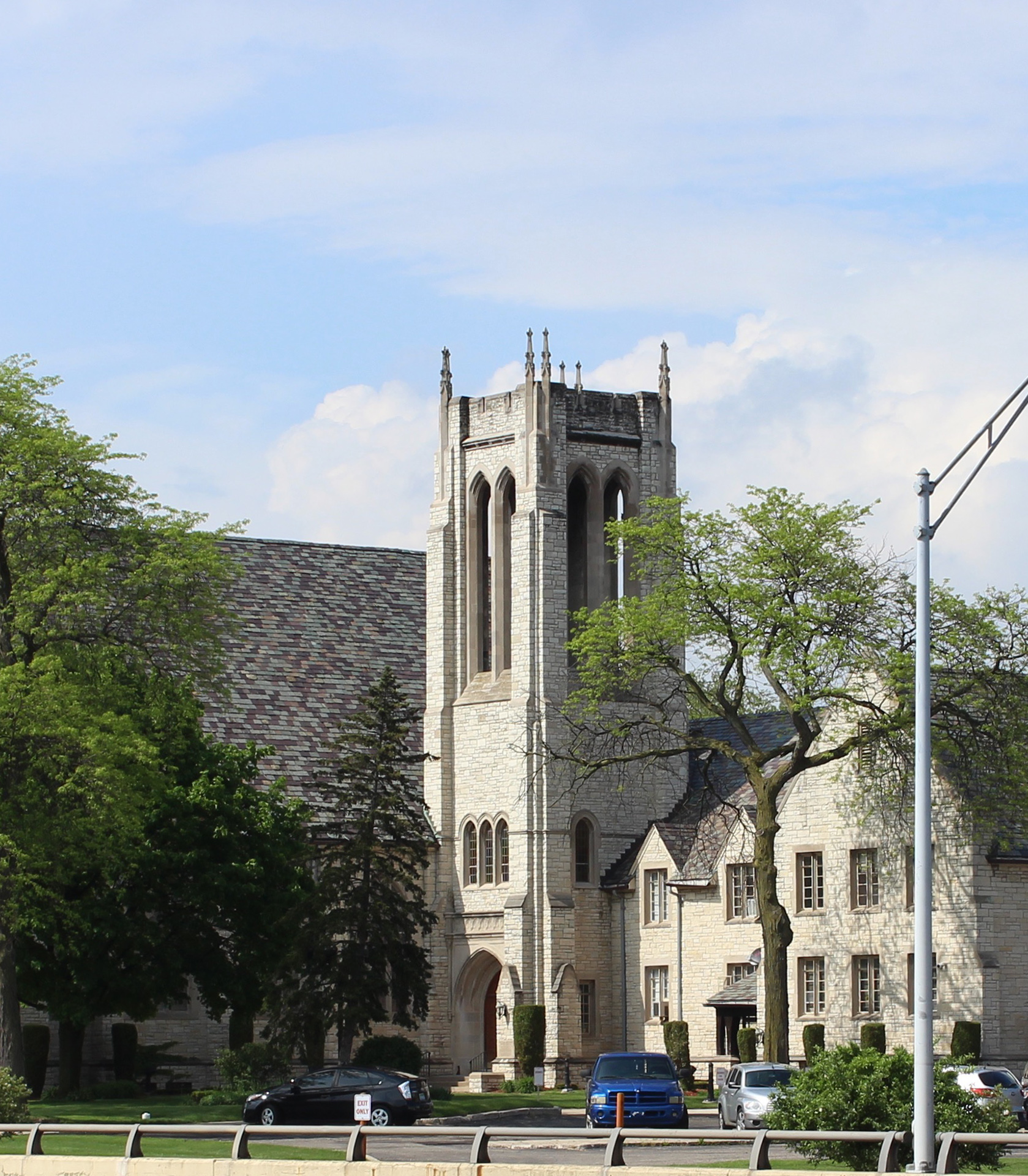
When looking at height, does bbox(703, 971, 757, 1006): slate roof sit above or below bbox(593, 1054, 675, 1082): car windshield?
above

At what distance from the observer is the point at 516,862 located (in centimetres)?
6619

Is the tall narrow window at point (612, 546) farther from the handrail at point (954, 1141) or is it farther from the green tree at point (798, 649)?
the handrail at point (954, 1141)

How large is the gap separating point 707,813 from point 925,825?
35393 millimetres

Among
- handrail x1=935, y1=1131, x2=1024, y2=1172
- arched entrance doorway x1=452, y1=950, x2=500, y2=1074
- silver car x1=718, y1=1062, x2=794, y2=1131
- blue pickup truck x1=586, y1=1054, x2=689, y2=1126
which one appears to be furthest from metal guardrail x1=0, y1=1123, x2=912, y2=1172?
arched entrance doorway x1=452, y1=950, x2=500, y2=1074

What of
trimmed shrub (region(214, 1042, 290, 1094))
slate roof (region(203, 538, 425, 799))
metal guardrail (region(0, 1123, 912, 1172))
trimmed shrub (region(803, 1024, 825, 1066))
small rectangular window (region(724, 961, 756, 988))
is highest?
slate roof (region(203, 538, 425, 799))

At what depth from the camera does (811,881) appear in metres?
60.7

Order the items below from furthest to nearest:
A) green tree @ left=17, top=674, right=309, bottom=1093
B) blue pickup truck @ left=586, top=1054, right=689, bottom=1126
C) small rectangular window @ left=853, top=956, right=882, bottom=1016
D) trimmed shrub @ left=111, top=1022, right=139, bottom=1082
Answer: trimmed shrub @ left=111, top=1022, right=139, bottom=1082
small rectangular window @ left=853, top=956, right=882, bottom=1016
green tree @ left=17, top=674, right=309, bottom=1093
blue pickup truck @ left=586, top=1054, right=689, bottom=1126

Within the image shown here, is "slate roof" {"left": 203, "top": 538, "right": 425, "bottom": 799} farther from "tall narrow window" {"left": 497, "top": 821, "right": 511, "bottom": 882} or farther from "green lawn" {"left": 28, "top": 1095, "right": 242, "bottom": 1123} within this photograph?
"green lawn" {"left": 28, "top": 1095, "right": 242, "bottom": 1123}

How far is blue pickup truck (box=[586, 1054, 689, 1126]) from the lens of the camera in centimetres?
4131

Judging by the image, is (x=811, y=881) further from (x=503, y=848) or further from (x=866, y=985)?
(x=503, y=848)

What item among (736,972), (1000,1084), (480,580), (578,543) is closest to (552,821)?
(736,972)

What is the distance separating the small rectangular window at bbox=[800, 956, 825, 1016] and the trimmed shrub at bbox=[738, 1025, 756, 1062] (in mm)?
2166

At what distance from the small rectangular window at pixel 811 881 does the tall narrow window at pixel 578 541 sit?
12.2m

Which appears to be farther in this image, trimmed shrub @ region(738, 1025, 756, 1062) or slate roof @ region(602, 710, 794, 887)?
slate roof @ region(602, 710, 794, 887)
